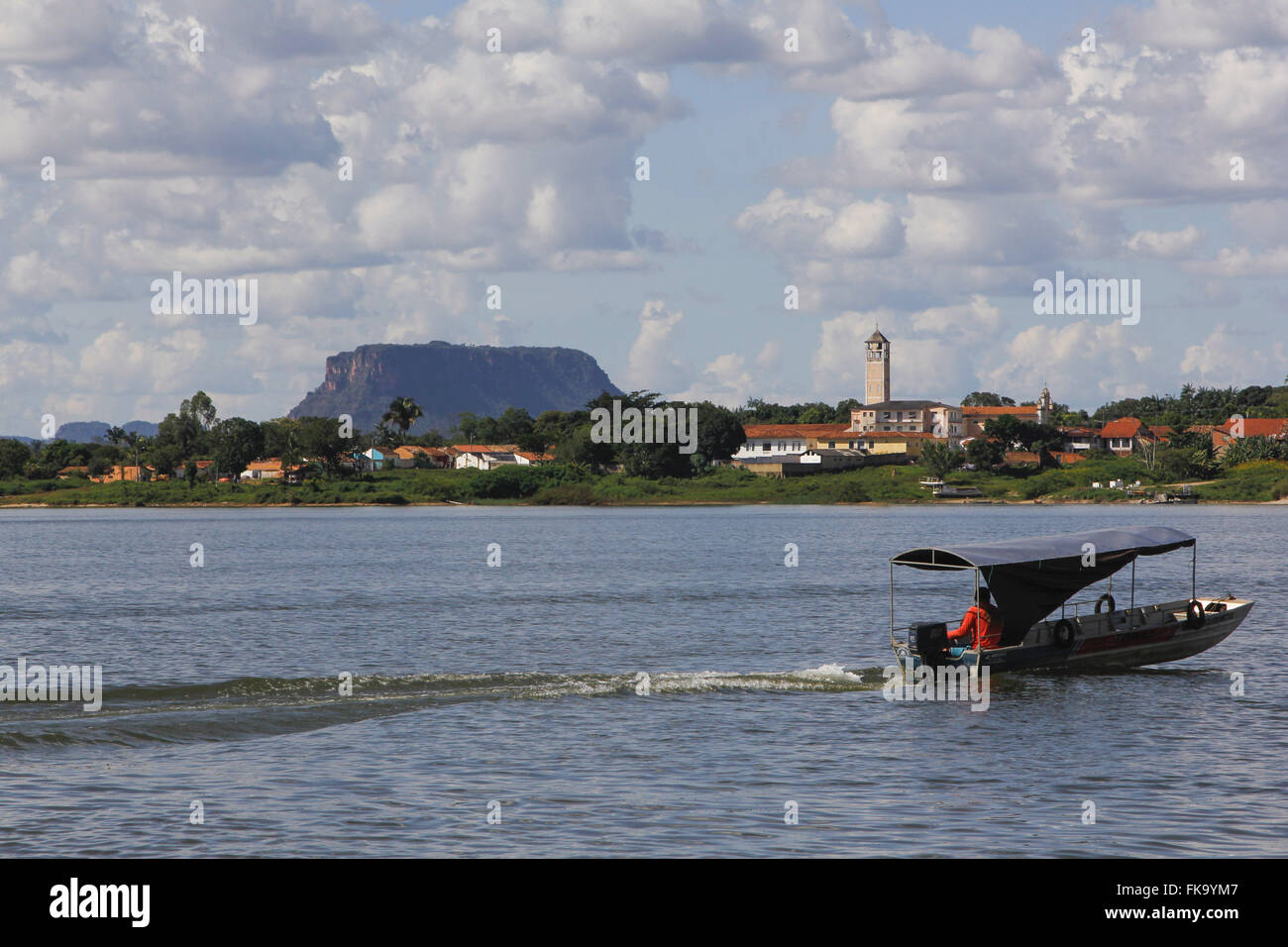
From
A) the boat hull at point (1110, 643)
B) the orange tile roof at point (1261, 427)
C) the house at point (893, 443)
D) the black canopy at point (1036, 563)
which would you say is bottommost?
the boat hull at point (1110, 643)

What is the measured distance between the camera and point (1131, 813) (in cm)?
1898

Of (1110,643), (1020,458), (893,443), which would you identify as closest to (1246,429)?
(1020,458)

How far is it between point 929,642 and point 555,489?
134661mm

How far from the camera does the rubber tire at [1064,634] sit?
101 ft

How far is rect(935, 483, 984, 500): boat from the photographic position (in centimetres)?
15450

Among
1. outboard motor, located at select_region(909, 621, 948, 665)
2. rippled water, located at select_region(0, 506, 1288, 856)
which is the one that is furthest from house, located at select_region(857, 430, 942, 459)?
outboard motor, located at select_region(909, 621, 948, 665)

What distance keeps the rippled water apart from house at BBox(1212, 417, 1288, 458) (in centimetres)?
12907

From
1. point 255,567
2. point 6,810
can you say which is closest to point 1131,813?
point 6,810

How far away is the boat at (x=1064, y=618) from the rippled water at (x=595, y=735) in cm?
76

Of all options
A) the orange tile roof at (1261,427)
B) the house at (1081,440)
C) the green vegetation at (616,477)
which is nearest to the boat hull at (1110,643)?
the green vegetation at (616,477)

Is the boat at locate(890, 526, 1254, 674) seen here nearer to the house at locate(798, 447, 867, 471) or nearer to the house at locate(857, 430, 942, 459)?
the house at locate(798, 447, 867, 471)

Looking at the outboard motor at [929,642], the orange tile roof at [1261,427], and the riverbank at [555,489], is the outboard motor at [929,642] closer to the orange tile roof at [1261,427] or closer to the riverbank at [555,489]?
the riverbank at [555,489]

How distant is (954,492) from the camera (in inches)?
6122
